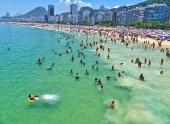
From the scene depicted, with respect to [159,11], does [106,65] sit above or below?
below

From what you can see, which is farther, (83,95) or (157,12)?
(157,12)

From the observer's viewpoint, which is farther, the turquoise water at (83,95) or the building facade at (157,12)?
the building facade at (157,12)

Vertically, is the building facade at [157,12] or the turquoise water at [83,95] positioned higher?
the building facade at [157,12]

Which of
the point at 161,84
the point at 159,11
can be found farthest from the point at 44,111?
the point at 159,11

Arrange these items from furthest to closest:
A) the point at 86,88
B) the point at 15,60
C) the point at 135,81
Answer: the point at 15,60, the point at 135,81, the point at 86,88

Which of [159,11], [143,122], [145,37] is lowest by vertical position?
[143,122]

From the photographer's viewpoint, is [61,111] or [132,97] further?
[132,97]

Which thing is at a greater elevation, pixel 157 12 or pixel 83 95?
pixel 157 12

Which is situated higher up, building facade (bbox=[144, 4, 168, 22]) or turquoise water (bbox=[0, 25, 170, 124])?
building facade (bbox=[144, 4, 168, 22])

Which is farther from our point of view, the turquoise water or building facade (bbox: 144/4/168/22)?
building facade (bbox: 144/4/168/22)

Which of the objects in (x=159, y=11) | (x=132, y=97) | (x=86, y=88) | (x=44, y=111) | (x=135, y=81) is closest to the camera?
(x=44, y=111)

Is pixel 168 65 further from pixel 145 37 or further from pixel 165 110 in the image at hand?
pixel 145 37
